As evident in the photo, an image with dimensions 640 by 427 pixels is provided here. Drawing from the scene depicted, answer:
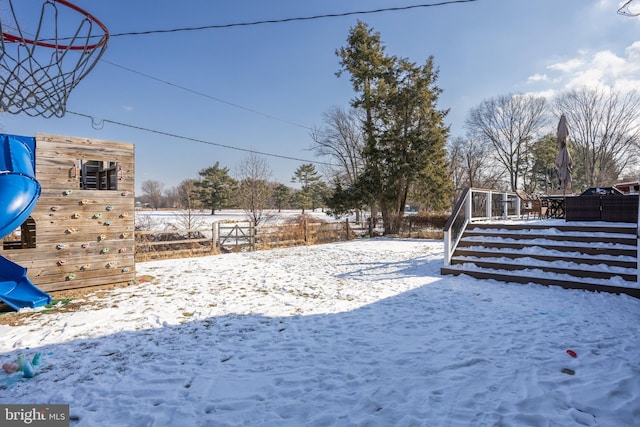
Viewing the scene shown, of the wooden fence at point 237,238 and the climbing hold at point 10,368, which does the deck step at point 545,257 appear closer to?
the climbing hold at point 10,368

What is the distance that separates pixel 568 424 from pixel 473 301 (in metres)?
3.08

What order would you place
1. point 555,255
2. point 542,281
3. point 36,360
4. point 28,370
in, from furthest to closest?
1. point 555,255
2. point 542,281
3. point 36,360
4. point 28,370

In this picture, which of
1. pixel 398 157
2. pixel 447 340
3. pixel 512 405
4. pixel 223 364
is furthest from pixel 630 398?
pixel 398 157

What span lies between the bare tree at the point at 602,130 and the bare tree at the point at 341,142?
18.4m

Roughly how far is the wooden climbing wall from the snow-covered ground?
2.54 ft

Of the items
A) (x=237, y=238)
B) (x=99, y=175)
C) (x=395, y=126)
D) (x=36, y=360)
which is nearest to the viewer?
(x=36, y=360)

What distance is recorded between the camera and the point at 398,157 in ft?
57.9

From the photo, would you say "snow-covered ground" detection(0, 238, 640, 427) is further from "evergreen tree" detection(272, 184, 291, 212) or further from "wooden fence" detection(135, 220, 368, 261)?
"evergreen tree" detection(272, 184, 291, 212)

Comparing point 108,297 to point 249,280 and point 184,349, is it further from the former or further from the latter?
point 184,349

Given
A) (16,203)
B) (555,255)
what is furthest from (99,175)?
(555,255)

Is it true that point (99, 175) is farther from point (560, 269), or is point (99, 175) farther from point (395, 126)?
point (395, 126)

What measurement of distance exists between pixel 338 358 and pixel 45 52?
14.1ft

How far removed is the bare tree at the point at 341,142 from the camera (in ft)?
80.5

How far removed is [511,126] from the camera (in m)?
29.0
